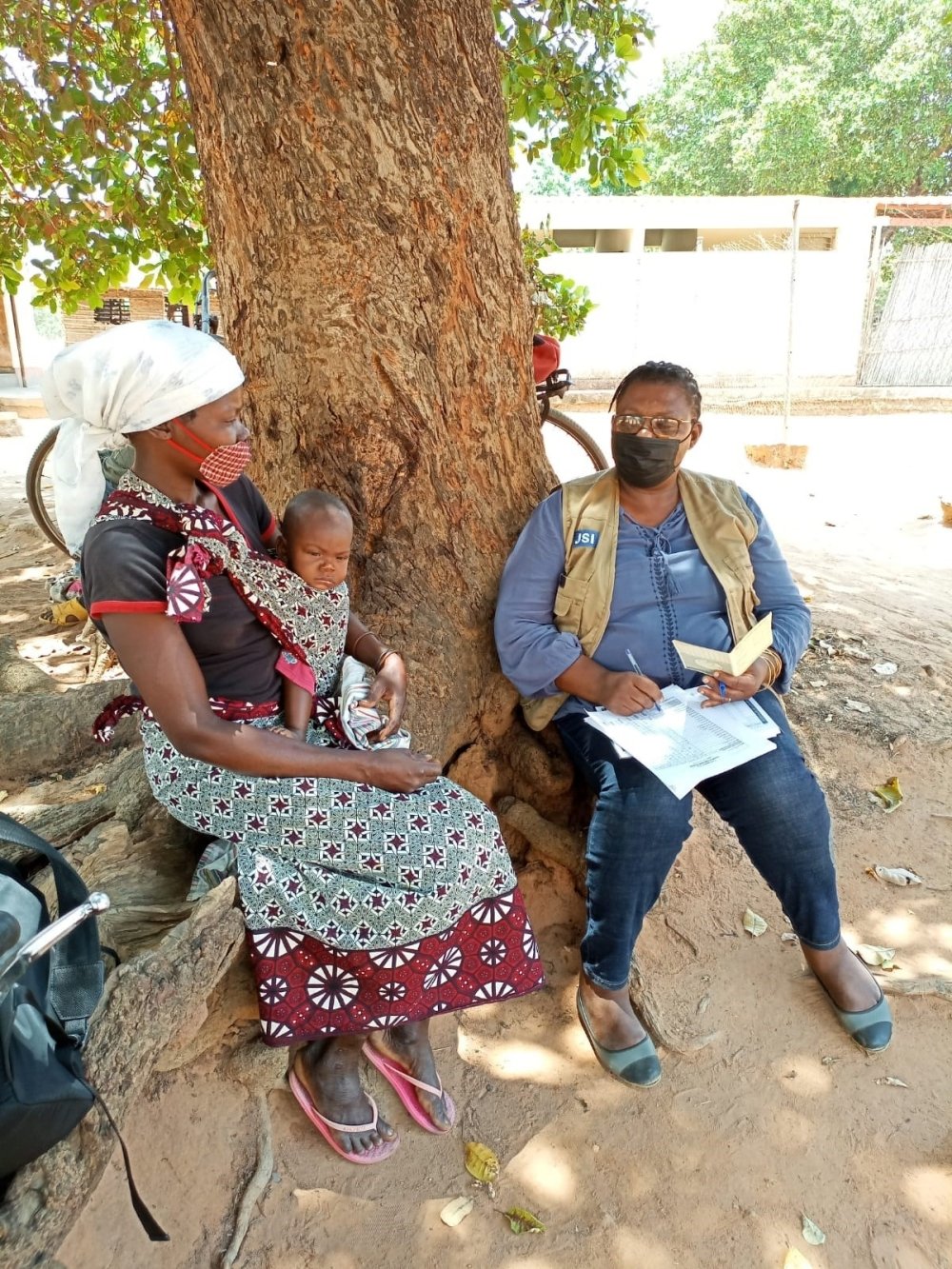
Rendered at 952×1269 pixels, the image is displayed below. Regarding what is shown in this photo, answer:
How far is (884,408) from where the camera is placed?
1420cm

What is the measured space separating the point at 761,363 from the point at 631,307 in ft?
7.86

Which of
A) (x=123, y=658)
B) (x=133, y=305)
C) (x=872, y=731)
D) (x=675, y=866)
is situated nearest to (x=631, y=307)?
(x=133, y=305)

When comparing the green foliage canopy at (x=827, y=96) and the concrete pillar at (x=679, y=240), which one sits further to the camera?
the green foliage canopy at (x=827, y=96)

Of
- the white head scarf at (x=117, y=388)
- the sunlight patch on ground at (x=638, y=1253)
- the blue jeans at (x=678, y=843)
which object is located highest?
the white head scarf at (x=117, y=388)

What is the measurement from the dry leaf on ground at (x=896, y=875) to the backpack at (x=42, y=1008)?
2513 mm

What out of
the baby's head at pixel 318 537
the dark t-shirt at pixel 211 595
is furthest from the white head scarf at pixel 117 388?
the baby's head at pixel 318 537

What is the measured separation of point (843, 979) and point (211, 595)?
2.01m

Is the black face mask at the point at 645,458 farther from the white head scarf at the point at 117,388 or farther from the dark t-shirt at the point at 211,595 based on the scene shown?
the white head scarf at the point at 117,388

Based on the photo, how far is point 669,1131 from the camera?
7.16 feet

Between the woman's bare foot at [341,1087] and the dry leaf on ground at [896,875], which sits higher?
the woman's bare foot at [341,1087]

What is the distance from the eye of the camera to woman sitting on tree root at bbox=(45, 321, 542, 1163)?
1.82 m

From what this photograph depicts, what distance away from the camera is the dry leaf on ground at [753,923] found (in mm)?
2799

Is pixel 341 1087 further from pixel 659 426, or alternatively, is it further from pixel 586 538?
pixel 659 426

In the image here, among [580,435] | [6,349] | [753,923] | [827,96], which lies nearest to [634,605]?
[753,923]
